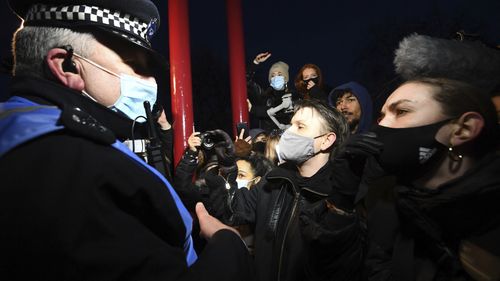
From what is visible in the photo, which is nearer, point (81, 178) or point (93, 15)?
point (81, 178)

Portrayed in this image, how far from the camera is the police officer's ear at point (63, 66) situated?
125 centimetres

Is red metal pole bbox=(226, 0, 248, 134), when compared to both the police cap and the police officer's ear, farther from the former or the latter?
the police officer's ear

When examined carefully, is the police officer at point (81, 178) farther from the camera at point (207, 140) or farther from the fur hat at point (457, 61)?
the camera at point (207, 140)

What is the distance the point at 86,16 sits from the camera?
1.35 meters

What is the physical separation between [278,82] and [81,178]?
5.88 metres

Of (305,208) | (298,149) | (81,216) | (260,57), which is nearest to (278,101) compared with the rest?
(260,57)

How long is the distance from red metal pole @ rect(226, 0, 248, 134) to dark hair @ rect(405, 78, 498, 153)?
6078mm

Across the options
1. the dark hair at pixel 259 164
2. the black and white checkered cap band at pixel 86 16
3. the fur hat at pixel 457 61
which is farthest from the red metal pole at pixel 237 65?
the black and white checkered cap band at pixel 86 16

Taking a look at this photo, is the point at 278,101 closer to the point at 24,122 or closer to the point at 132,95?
the point at 132,95

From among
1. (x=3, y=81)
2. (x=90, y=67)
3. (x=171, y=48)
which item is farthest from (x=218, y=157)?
(x=3, y=81)

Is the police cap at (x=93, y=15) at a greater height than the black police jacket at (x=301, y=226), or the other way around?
the police cap at (x=93, y=15)

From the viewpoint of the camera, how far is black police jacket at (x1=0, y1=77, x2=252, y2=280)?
2.86ft

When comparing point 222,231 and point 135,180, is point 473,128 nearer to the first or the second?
point 222,231

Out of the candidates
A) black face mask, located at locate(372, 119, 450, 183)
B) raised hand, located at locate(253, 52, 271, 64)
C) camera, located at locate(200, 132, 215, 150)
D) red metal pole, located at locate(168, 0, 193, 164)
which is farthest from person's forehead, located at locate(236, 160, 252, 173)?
raised hand, located at locate(253, 52, 271, 64)
